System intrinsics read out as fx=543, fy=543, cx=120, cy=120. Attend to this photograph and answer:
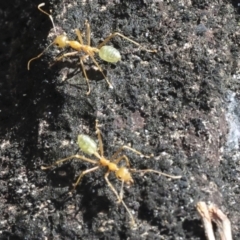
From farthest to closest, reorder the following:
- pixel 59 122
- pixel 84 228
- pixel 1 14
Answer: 1. pixel 1 14
2. pixel 59 122
3. pixel 84 228

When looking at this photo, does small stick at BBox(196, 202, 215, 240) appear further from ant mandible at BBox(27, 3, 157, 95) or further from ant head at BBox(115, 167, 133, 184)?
ant mandible at BBox(27, 3, 157, 95)

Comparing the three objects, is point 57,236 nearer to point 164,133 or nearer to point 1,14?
point 164,133

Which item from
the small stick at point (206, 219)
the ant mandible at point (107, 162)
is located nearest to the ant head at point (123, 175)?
the ant mandible at point (107, 162)

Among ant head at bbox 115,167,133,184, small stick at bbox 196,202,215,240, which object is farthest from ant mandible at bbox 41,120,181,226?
small stick at bbox 196,202,215,240

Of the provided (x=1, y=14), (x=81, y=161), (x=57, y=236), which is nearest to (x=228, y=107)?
(x=81, y=161)

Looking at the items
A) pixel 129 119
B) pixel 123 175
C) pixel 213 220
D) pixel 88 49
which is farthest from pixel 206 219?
pixel 88 49

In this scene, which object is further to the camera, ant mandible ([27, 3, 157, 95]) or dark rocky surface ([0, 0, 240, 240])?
ant mandible ([27, 3, 157, 95])
